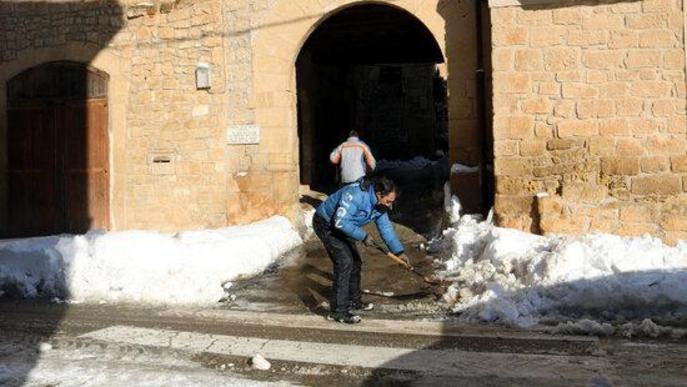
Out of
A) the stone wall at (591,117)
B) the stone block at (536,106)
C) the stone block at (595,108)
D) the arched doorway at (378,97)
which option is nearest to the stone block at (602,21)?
the stone wall at (591,117)

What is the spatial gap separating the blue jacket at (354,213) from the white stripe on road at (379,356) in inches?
42.8

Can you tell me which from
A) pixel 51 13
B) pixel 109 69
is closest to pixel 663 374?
pixel 109 69

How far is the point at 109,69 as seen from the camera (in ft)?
32.6

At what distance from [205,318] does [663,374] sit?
12.2ft

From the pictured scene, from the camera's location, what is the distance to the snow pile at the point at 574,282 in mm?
4922

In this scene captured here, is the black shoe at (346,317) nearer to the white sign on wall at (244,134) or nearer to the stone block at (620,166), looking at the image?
the stone block at (620,166)

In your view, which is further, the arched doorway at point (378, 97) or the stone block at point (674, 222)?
the arched doorway at point (378, 97)

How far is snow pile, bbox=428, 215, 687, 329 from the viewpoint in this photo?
4922 millimetres

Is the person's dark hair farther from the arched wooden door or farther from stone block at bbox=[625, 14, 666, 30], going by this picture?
Result: the arched wooden door

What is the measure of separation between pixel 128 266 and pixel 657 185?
6116mm

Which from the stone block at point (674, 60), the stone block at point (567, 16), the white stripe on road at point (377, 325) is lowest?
the white stripe on road at point (377, 325)

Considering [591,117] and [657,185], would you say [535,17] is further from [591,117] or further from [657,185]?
[657,185]

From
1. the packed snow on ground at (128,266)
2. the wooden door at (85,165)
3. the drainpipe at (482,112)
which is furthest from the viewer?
the wooden door at (85,165)

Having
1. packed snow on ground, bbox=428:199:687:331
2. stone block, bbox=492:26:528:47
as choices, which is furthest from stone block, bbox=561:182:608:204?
stone block, bbox=492:26:528:47
